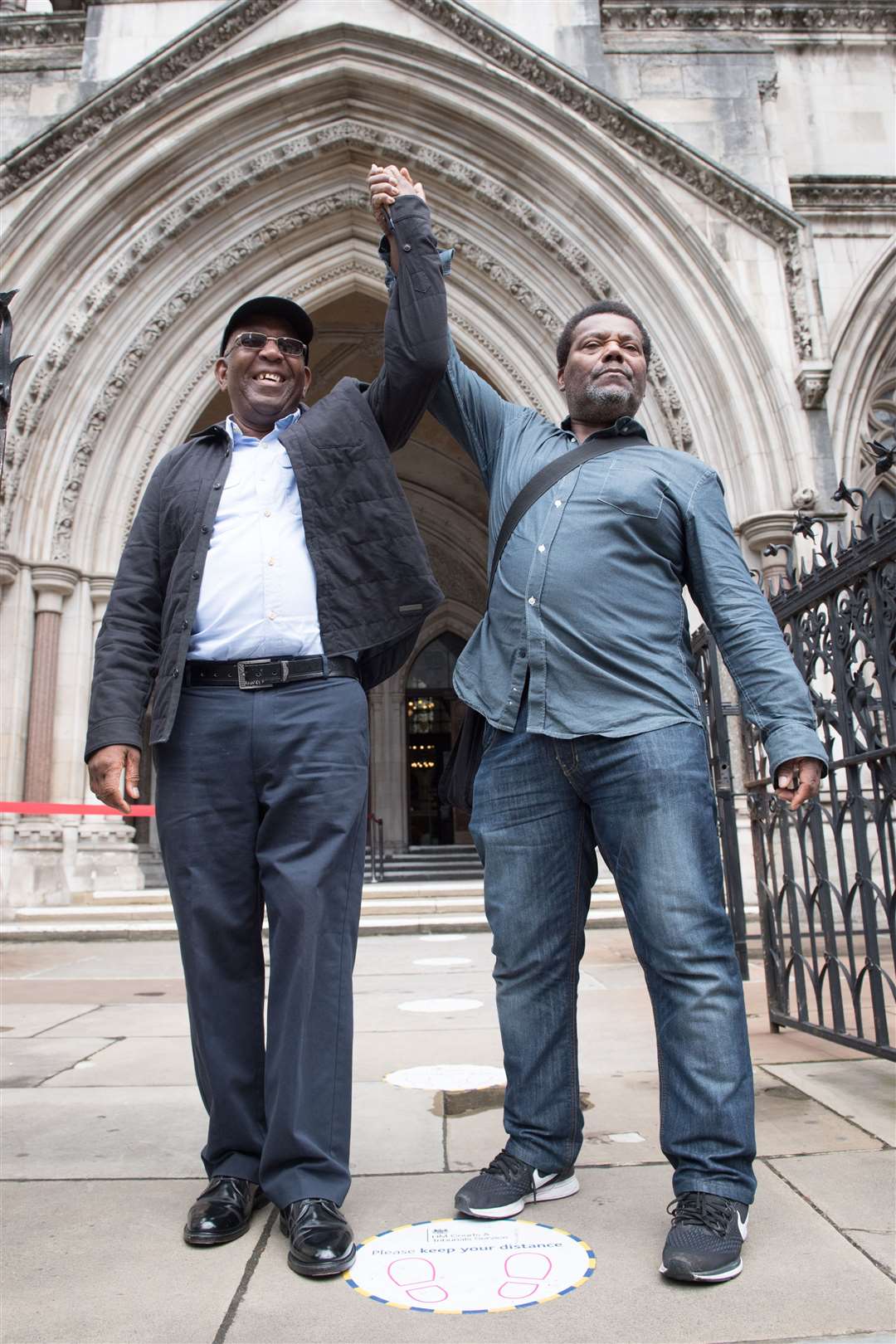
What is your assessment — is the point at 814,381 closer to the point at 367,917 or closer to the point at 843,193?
the point at 843,193

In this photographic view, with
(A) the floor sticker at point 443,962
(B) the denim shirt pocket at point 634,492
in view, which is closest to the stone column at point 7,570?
(A) the floor sticker at point 443,962

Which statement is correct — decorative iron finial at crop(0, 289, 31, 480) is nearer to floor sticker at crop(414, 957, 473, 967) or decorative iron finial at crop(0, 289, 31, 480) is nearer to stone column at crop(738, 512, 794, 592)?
floor sticker at crop(414, 957, 473, 967)

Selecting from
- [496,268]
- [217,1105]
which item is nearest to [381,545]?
[217,1105]

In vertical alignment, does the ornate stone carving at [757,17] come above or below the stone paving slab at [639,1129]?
above

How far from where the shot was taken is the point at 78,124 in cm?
1037

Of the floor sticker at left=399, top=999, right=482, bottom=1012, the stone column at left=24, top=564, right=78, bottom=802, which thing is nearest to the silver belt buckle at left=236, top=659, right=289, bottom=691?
the floor sticker at left=399, top=999, right=482, bottom=1012

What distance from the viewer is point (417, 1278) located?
1.65 meters

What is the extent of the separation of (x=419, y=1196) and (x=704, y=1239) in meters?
0.65

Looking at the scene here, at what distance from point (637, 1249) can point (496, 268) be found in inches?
435

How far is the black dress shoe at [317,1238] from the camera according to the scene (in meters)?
1.67

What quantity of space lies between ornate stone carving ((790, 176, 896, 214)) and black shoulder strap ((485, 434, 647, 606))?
1073cm

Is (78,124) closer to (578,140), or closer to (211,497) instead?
(578,140)

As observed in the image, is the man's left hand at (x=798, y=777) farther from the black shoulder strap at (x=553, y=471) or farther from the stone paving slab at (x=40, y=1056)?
the stone paving slab at (x=40, y=1056)

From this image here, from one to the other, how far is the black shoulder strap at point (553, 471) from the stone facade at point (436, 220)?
26.4 ft
